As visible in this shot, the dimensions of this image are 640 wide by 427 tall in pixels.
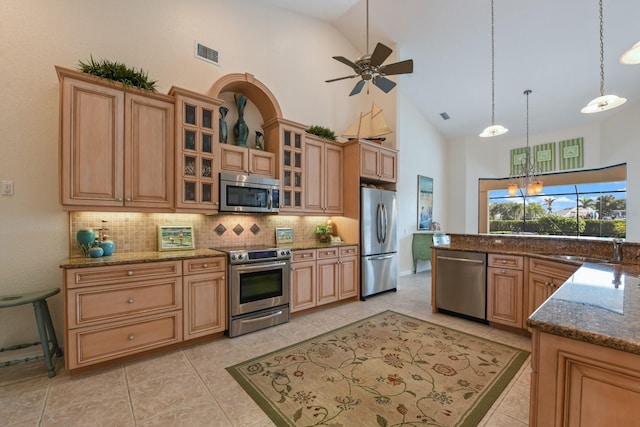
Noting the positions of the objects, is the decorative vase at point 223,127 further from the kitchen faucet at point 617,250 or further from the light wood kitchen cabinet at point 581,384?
the kitchen faucet at point 617,250

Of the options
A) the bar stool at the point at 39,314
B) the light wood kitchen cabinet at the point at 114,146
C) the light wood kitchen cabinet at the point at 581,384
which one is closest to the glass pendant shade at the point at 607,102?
the light wood kitchen cabinet at the point at 581,384

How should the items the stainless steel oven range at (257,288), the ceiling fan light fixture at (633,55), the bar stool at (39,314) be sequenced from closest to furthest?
the ceiling fan light fixture at (633,55), the bar stool at (39,314), the stainless steel oven range at (257,288)

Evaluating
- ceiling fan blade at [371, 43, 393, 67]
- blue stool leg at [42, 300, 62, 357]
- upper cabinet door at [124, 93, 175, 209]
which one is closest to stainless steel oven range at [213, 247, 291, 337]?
upper cabinet door at [124, 93, 175, 209]

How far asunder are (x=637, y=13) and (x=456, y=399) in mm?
5641

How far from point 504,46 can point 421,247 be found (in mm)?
4141

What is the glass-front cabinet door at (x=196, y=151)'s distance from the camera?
9.82ft

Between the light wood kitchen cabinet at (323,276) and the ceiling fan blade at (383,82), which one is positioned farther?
the light wood kitchen cabinet at (323,276)

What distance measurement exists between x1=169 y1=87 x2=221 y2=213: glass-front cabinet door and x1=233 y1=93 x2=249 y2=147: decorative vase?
46 cm

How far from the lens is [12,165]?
254 centimetres

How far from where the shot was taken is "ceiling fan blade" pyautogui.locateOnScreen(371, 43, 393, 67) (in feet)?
9.33

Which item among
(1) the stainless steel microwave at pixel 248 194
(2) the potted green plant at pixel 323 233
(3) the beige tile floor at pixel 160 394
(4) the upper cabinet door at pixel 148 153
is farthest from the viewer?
(2) the potted green plant at pixel 323 233

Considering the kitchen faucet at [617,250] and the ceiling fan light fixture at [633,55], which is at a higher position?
the ceiling fan light fixture at [633,55]

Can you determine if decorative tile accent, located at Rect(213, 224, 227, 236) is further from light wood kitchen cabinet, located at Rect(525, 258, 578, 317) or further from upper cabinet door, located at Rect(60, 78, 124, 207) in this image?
light wood kitchen cabinet, located at Rect(525, 258, 578, 317)

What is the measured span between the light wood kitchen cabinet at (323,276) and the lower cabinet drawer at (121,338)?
4.82 feet
